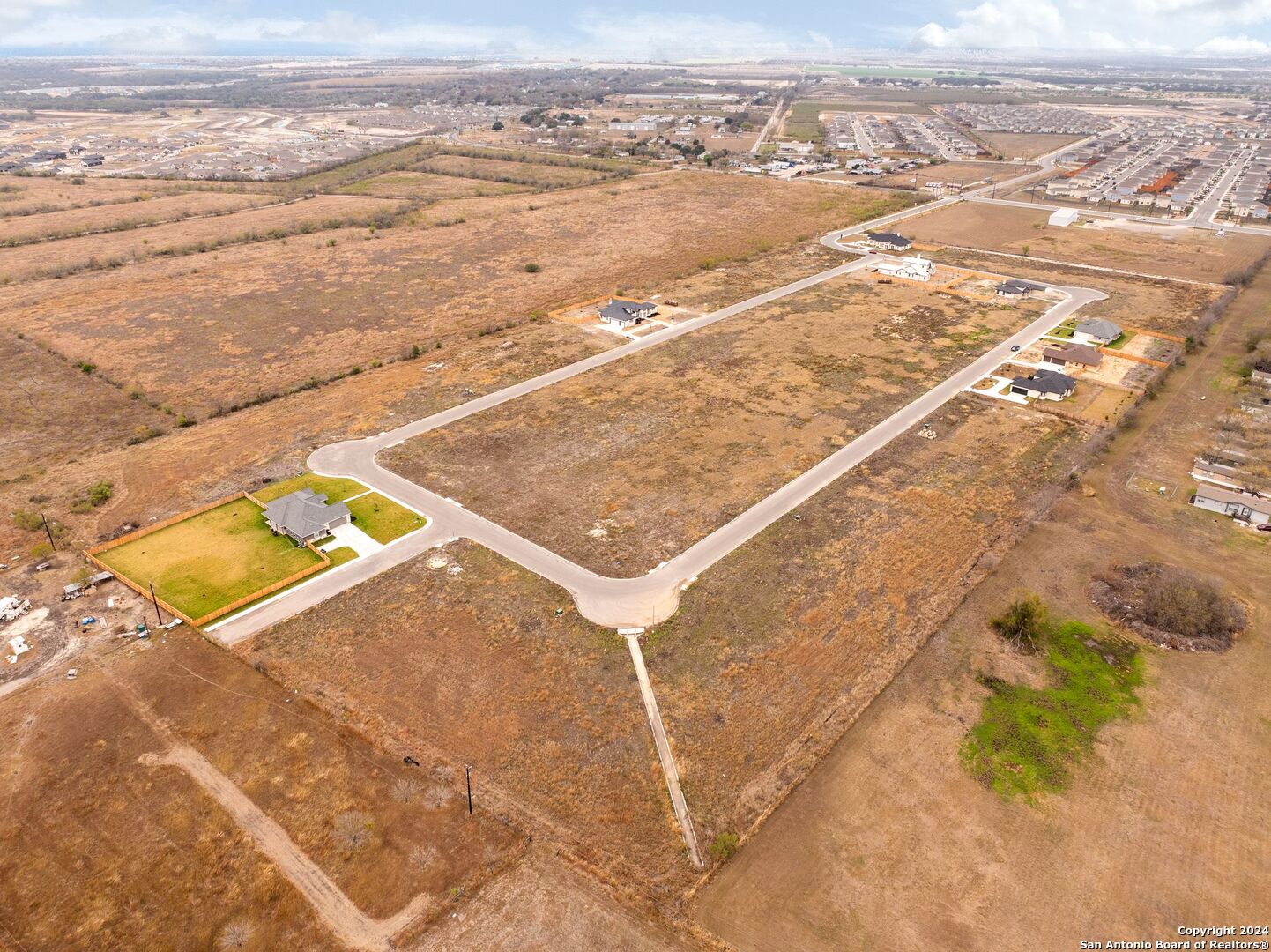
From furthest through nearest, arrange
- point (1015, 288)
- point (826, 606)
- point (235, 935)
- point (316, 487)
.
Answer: point (1015, 288) → point (316, 487) → point (826, 606) → point (235, 935)

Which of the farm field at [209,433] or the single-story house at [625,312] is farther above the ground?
the single-story house at [625,312]

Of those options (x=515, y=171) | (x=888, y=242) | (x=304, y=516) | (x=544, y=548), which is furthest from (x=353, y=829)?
(x=515, y=171)

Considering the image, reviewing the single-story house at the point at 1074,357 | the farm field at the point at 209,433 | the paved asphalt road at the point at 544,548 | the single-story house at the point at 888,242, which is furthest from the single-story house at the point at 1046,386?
the single-story house at the point at 888,242

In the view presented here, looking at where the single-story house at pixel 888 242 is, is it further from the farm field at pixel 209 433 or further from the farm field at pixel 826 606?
the farm field at pixel 826 606

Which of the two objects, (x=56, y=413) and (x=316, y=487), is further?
(x=56, y=413)

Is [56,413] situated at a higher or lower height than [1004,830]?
lower

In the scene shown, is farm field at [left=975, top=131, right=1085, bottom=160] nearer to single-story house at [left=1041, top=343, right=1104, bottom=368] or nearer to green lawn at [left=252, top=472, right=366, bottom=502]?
single-story house at [left=1041, top=343, right=1104, bottom=368]

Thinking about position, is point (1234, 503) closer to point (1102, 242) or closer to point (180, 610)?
point (180, 610)
